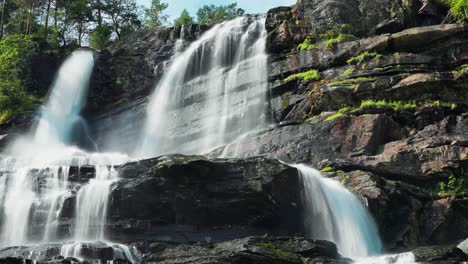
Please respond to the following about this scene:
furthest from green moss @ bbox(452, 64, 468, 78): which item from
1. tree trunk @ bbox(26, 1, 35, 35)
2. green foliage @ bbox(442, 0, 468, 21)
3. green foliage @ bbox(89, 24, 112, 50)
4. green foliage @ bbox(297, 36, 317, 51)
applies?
tree trunk @ bbox(26, 1, 35, 35)

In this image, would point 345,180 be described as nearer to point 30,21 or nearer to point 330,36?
point 330,36

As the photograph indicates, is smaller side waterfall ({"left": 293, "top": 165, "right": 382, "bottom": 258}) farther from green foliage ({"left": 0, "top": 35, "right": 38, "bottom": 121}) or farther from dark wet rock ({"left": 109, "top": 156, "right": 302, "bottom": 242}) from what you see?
green foliage ({"left": 0, "top": 35, "right": 38, "bottom": 121})

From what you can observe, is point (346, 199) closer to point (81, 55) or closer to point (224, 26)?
point (224, 26)

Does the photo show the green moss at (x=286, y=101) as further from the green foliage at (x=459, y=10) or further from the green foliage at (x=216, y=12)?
the green foliage at (x=216, y=12)

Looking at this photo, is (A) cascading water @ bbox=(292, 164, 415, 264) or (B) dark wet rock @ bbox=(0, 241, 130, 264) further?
(A) cascading water @ bbox=(292, 164, 415, 264)

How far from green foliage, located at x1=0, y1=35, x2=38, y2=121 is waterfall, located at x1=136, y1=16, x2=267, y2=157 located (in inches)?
281

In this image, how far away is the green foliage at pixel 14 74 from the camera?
30.7 meters

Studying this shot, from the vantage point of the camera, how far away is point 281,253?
1490cm

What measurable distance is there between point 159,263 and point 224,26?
21.3 metres

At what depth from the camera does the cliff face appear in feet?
57.8

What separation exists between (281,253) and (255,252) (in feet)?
2.48

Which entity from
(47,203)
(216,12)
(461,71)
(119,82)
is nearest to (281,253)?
(47,203)

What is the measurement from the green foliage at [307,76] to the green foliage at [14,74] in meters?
14.7

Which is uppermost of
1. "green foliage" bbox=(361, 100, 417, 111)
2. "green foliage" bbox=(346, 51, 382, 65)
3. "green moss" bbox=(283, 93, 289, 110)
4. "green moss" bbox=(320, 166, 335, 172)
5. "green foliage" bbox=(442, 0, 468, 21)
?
"green foliage" bbox=(442, 0, 468, 21)
